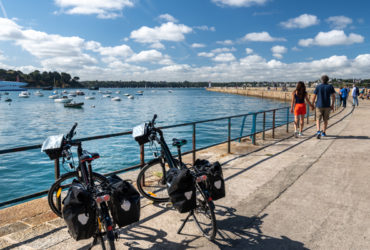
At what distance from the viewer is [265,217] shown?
3932 mm

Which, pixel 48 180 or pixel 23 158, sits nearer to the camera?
pixel 48 180

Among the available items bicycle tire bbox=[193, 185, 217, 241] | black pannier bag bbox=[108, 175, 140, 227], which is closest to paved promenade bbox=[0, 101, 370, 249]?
bicycle tire bbox=[193, 185, 217, 241]

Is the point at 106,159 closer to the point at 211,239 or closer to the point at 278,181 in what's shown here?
the point at 278,181

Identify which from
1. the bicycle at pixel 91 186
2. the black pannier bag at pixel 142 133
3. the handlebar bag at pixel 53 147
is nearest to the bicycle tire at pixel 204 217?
the bicycle at pixel 91 186

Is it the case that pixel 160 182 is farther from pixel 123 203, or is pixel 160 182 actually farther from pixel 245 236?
pixel 123 203

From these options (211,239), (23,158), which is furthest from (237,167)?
(23,158)

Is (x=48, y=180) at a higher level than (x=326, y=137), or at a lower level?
lower

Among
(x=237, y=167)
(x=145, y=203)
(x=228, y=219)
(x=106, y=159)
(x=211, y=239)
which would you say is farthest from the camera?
(x=106, y=159)

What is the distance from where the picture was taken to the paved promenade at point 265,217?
3297mm

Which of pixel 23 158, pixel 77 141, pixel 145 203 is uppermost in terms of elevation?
pixel 77 141

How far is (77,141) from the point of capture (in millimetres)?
3604

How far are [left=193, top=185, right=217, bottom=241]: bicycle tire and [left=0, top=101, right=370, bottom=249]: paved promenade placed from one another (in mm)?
101

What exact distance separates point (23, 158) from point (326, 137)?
64.3ft

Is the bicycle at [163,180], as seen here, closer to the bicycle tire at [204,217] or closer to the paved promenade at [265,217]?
the bicycle tire at [204,217]
